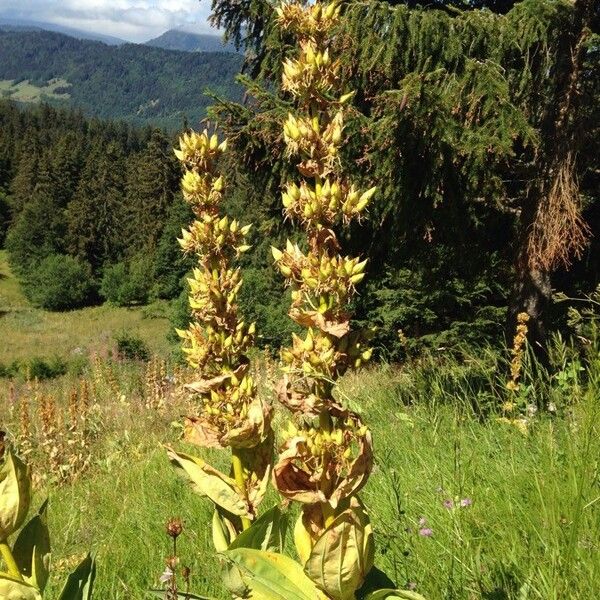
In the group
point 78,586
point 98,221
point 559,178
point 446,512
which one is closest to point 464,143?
point 559,178

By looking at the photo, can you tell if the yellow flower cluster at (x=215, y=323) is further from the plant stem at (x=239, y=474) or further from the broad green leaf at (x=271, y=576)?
the broad green leaf at (x=271, y=576)

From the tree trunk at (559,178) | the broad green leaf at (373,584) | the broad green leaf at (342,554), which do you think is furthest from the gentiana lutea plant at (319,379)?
the tree trunk at (559,178)

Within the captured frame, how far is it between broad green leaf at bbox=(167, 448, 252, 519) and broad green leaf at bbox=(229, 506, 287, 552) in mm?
65

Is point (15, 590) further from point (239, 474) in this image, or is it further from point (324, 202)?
point (324, 202)

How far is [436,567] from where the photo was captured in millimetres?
2051

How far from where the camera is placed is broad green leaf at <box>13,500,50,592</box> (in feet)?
4.12

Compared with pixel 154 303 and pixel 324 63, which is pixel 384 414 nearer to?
pixel 324 63

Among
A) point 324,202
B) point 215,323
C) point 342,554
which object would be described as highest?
point 324,202

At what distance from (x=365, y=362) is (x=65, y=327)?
5595 cm

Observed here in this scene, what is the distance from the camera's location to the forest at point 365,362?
122 cm

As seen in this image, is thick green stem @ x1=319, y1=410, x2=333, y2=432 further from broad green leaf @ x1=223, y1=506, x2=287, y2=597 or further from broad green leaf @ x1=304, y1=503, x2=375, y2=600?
broad green leaf @ x1=223, y1=506, x2=287, y2=597

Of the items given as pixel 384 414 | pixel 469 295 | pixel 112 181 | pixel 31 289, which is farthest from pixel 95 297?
pixel 384 414

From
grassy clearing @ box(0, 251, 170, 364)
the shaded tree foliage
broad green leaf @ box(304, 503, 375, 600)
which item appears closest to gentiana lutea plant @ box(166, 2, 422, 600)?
broad green leaf @ box(304, 503, 375, 600)

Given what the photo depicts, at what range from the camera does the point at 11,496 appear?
1.15m
